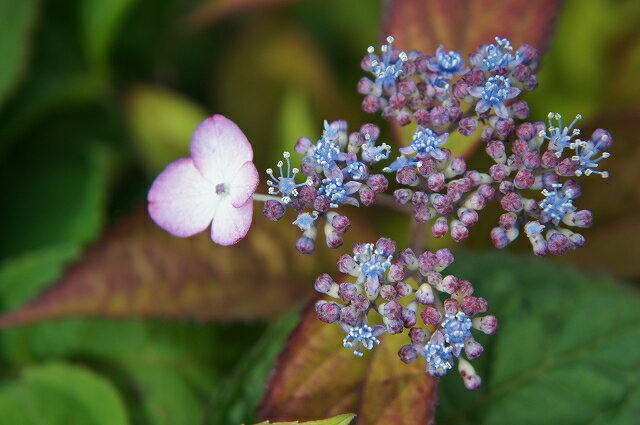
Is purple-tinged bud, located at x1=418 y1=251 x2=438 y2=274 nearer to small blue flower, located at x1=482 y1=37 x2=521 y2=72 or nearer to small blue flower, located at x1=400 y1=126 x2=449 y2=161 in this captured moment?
small blue flower, located at x1=400 y1=126 x2=449 y2=161

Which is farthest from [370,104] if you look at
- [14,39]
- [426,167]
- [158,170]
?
[14,39]

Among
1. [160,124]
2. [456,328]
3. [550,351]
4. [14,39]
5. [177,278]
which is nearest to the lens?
[456,328]

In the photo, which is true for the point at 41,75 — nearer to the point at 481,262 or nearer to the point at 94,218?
the point at 94,218

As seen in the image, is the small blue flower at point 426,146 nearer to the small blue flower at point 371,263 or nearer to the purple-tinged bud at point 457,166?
the purple-tinged bud at point 457,166

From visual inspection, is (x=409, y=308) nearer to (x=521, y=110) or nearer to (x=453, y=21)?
(x=521, y=110)

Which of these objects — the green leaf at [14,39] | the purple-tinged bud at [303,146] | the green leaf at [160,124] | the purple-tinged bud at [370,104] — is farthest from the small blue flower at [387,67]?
the green leaf at [14,39]

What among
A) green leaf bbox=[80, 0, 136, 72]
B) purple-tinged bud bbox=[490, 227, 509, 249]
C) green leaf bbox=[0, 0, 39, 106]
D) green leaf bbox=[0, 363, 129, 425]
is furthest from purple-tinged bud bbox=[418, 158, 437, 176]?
green leaf bbox=[0, 0, 39, 106]

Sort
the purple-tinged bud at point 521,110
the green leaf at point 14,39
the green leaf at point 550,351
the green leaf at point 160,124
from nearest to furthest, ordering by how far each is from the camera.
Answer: the purple-tinged bud at point 521,110 < the green leaf at point 550,351 < the green leaf at point 14,39 < the green leaf at point 160,124
